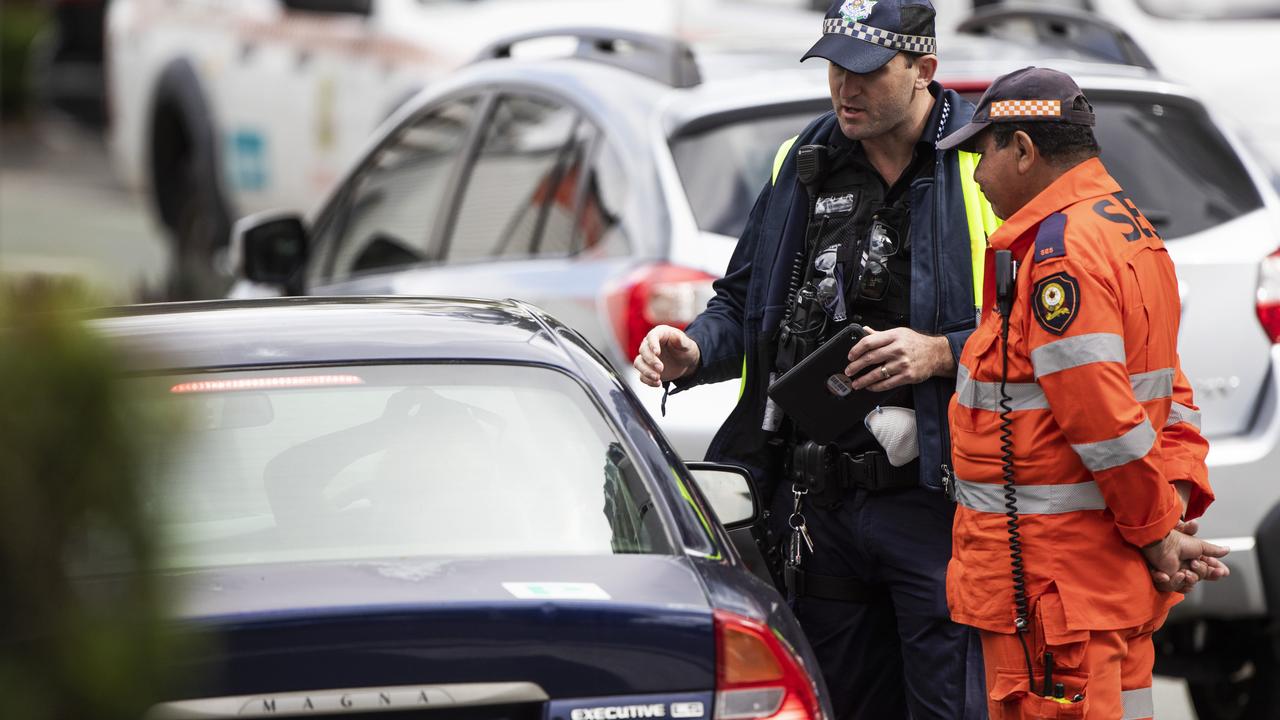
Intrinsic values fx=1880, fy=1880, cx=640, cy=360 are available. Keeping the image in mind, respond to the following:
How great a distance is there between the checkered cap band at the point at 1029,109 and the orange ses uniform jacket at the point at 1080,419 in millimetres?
116

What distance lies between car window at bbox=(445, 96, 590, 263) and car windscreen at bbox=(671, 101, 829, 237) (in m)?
0.61

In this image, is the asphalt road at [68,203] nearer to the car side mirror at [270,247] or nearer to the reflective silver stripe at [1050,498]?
the car side mirror at [270,247]

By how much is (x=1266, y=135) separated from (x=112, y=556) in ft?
28.7

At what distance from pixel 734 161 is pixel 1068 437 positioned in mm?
1996

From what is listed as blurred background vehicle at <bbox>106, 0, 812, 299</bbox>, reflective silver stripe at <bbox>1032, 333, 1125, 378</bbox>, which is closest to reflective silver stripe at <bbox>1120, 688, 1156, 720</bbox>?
reflective silver stripe at <bbox>1032, 333, 1125, 378</bbox>

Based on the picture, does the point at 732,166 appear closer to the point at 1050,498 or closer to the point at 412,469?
the point at 1050,498

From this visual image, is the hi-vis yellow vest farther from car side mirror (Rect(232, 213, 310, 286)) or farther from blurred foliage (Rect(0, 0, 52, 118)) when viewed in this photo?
blurred foliage (Rect(0, 0, 52, 118))

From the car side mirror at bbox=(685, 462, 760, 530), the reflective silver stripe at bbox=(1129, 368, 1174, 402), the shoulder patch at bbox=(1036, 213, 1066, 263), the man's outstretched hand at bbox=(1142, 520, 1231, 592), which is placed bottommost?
the car side mirror at bbox=(685, 462, 760, 530)

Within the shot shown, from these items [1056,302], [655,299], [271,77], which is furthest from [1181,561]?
[271,77]

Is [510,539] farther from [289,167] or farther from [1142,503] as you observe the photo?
[289,167]

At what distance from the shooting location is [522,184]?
596cm

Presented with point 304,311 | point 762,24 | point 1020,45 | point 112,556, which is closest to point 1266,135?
point 762,24

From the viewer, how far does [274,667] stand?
2.50 m

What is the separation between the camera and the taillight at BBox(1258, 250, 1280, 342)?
477 centimetres
